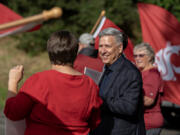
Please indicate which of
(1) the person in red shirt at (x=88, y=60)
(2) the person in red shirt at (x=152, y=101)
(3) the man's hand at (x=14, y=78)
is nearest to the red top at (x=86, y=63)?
(1) the person in red shirt at (x=88, y=60)

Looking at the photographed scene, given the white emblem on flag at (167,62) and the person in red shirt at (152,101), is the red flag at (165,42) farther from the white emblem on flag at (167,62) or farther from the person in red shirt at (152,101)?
the person in red shirt at (152,101)

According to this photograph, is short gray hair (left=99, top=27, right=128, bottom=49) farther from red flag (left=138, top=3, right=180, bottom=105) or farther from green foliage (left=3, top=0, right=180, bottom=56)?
green foliage (left=3, top=0, right=180, bottom=56)

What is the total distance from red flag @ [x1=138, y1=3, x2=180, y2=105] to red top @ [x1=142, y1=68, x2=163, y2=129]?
Answer: 1895mm

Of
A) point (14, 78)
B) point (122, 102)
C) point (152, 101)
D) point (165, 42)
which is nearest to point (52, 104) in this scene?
point (14, 78)

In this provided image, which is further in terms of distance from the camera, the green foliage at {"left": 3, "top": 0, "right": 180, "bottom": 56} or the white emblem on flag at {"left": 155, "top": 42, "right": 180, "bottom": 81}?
the green foliage at {"left": 3, "top": 0, "right": 180, "bottom": 56}

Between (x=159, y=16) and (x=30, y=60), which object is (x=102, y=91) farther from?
(x=30, y=60)

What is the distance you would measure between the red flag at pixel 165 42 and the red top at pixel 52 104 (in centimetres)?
334

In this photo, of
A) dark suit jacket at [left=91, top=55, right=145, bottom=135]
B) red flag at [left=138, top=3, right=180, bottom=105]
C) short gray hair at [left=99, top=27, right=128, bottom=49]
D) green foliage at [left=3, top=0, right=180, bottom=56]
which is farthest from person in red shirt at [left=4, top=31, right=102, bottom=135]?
green foliage at [left=3, top=0, right=180, bottom=56]

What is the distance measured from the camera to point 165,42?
560cm

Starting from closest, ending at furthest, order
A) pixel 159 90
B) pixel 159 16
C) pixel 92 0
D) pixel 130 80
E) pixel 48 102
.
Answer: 1. pixel 48 102
2. pixel 130 80
3. pixel 159 90
4. pixel 159 16
5. pixel 92 0

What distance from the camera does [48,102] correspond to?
1.98 meters

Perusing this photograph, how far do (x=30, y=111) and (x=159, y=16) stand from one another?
4287 mm

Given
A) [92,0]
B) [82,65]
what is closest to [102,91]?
[82,65]

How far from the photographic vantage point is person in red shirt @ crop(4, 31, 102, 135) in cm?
194
